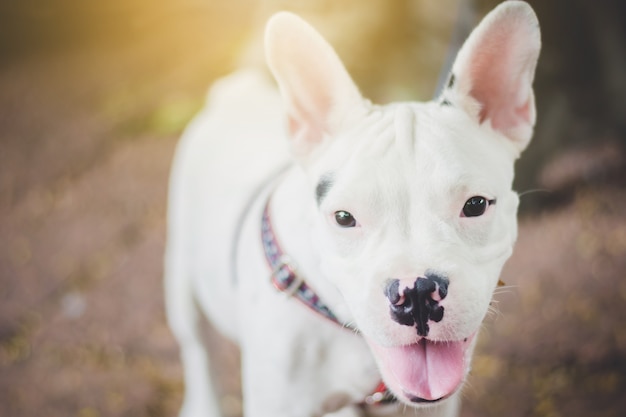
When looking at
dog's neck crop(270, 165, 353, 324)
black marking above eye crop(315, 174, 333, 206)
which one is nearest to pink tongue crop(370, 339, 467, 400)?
dog's neck crop(270, 165, 353, 324)

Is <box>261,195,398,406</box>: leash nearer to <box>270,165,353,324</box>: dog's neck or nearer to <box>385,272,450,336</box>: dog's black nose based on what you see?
<box>270,165,353,324</box>: dog's neck

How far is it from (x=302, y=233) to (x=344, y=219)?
0.57 feet

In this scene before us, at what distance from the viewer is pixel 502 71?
1.16 metres

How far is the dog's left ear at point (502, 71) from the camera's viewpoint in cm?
109

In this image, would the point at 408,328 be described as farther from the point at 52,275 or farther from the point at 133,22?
the point at 133,22

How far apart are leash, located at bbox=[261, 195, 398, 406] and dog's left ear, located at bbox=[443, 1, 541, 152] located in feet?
1.37

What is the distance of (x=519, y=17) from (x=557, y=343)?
56.5 inches

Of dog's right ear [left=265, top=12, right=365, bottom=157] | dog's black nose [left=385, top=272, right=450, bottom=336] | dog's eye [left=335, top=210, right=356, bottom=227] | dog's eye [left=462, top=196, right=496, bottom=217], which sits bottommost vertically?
dog's black nose [left=385, top=272, right=450, bottom=336]

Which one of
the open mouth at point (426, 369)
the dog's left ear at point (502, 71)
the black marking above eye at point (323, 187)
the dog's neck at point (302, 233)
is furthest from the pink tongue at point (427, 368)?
the dog's left ear at point (502, 71)

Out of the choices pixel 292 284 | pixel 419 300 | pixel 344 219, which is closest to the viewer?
pixel 419 300

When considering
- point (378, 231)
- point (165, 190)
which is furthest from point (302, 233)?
point (165, 190)

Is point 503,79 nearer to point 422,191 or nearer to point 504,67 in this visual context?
point 504,67

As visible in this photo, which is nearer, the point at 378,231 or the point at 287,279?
the point at 378,231

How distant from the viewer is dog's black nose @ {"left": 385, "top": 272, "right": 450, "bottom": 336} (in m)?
1.01
